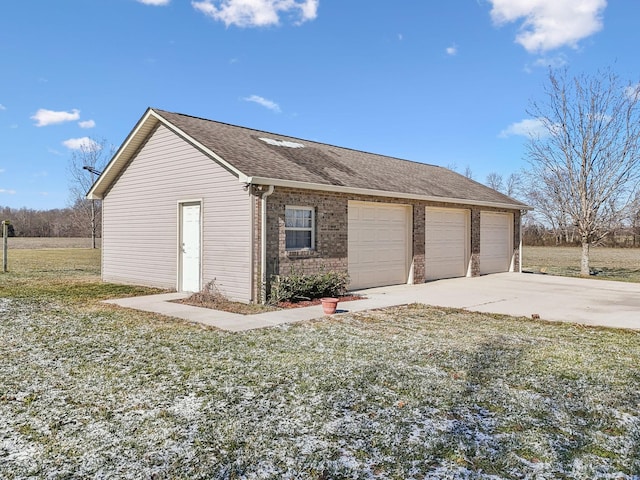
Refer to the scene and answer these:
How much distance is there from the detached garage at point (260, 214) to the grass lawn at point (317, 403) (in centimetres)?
325

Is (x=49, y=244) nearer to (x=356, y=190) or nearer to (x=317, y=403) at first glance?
(x=356, y=190)

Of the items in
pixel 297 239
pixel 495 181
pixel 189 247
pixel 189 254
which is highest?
pixel 495 181

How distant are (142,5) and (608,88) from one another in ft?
56.1

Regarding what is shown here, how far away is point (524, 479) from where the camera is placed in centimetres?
271

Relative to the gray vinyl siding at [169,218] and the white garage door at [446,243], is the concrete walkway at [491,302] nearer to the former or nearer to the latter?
the white garage door at [446,243]

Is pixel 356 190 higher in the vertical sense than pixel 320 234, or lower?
higher

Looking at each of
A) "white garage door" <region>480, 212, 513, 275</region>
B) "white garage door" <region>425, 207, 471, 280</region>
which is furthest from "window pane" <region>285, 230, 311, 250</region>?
"white garage door" <region>480, 212, 513, 275</region>

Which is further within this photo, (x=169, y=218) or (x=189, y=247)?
(x=169, y=218)

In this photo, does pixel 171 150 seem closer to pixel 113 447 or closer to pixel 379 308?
pixel 379 308

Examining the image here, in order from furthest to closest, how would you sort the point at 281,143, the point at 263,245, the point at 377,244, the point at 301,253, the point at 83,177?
the point at 83,177 → the point at 281,143 → the point at 377,244 → the point at 301,253 → the point at 263,245

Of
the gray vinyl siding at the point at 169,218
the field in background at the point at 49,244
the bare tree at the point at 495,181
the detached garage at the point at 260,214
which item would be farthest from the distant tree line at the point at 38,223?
the bare tree at the point at 495,181

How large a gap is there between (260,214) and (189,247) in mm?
2855

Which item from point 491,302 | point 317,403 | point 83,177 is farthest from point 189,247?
point 83,177

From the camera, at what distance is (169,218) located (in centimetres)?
1173
